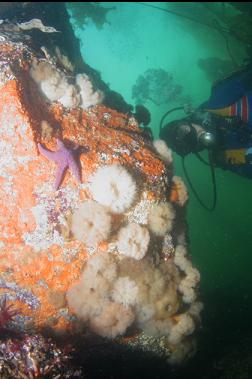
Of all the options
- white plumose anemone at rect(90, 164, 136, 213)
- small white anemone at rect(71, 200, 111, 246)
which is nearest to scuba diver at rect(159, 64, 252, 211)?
white plumose anemone at rect(90, 164, 136, 213)

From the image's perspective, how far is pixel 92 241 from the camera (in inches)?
140

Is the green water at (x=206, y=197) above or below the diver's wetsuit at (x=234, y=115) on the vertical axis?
below

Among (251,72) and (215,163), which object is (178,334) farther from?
(251,72)

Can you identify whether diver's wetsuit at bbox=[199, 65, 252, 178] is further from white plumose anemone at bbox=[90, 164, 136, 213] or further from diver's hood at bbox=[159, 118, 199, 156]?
white plumose anemone at bbox=[90, 164, 136, 213]

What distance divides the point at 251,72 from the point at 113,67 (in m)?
70.4

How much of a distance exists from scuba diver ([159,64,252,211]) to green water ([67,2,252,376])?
8.96ft

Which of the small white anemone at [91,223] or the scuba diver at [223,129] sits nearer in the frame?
the small white anemone at [91,223]

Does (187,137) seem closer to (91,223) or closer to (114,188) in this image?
(114,188)

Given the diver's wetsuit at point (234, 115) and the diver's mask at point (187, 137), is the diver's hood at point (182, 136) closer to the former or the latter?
the diver's mask at point (187, 137)

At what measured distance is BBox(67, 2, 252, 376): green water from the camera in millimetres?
11360

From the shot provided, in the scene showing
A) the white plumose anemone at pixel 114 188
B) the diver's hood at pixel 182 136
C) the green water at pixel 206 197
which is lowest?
the green water at pixel 206 197

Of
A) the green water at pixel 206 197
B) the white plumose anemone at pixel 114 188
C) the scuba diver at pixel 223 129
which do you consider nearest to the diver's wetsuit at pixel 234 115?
the scuba diver at pixel 223 129

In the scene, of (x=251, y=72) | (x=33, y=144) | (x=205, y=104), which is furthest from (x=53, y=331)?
(x=251, y=72)

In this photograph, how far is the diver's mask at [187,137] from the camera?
5648 mm
